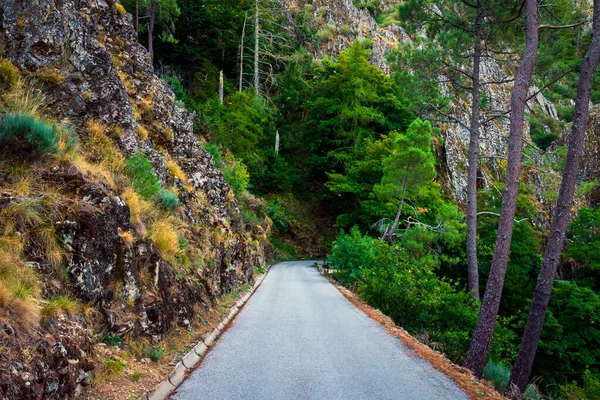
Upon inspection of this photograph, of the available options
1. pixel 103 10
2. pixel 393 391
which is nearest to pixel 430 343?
pixel 393 391

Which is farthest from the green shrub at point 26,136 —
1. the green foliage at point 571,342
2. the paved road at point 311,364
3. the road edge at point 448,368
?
the green foliage at point 571,342

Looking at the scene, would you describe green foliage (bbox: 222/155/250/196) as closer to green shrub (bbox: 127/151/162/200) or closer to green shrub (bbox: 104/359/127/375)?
green shrub (bbox: 127/151/162/200)

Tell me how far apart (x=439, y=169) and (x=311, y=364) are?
2914 centimetres

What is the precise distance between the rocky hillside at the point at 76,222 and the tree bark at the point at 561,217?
22.6 feet

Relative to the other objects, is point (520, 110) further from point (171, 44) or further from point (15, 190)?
point (171, 44)

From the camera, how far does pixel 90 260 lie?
4.81m

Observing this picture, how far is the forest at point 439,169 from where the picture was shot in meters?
8.05

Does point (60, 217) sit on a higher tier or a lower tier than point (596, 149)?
lower

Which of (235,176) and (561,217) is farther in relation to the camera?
(235,176)

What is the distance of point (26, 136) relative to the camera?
5.07 metres

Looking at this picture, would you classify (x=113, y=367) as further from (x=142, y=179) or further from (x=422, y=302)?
(x=422, y=302)

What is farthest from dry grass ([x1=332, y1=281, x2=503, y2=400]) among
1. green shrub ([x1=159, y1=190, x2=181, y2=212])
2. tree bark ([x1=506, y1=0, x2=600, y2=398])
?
green shrub ([x1=159, y1=190, x2=181, y2=212])

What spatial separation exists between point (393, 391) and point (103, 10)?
1276cm

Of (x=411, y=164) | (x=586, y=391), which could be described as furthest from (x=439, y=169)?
(x=586, y=391)
